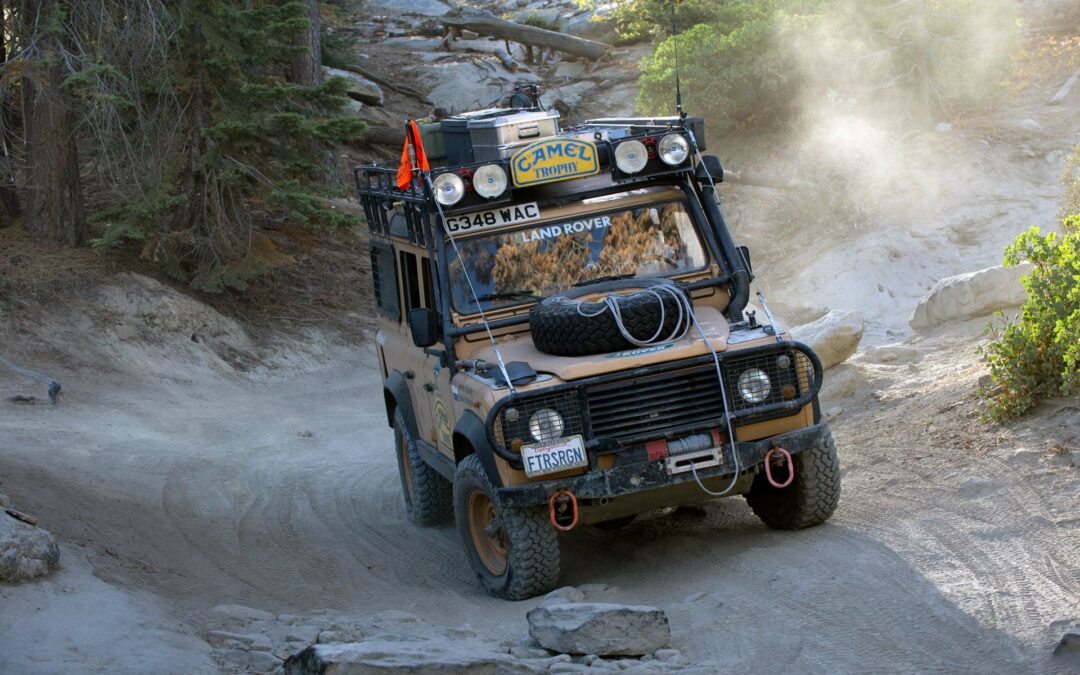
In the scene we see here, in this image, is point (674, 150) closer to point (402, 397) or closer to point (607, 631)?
point (402, 397)

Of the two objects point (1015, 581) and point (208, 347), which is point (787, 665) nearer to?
point (1015, 581)

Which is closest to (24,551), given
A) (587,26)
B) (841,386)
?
(841,386)

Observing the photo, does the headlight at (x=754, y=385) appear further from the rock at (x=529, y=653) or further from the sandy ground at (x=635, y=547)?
the rock at (x=529, y=653)

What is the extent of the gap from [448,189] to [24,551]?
128 inches

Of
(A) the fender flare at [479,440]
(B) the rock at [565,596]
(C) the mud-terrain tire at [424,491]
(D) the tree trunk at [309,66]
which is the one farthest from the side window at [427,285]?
(D) the tree trunk at [309,66]

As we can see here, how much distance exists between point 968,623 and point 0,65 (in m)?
15.0

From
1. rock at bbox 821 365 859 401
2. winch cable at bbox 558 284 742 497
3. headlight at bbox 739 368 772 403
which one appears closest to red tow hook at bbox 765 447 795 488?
winch cable at bbox 558 284 742 497

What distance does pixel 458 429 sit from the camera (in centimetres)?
757

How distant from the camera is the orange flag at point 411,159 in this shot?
26.8 feet

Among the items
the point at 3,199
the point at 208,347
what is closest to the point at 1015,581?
the point at 208,347

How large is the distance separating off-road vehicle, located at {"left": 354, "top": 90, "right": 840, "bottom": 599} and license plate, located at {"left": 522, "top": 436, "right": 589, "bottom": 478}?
0.04 feet

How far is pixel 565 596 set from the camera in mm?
7195

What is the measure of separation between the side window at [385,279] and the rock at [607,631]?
369 cm

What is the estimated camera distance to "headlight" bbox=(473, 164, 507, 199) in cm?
796
